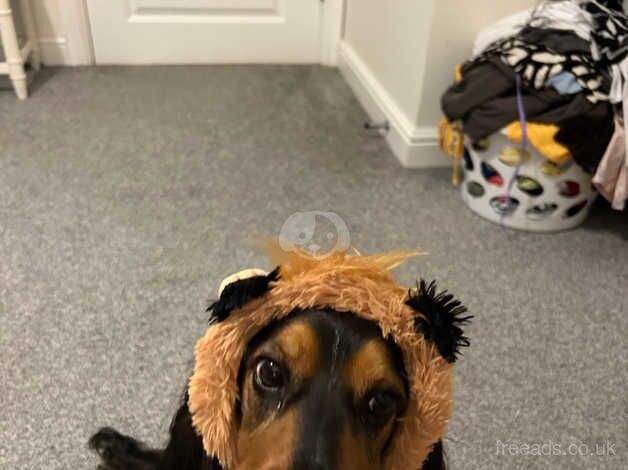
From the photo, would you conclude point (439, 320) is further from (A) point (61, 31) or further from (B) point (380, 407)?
(A) point (61, 31)

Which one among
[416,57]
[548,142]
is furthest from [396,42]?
[548,142]

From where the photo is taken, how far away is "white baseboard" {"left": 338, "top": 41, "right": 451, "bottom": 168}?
2607 millimetres

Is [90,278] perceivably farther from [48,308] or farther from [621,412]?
[621,412]

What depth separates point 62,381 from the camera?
5.31 feet

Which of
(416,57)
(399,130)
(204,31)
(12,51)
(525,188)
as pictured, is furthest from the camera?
(204,31)

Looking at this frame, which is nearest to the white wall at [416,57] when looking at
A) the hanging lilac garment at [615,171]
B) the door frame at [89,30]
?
the door frame at [89,30]

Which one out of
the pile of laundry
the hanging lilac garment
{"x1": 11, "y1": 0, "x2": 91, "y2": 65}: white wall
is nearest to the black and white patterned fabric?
the pile of laundry

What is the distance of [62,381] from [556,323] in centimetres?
129

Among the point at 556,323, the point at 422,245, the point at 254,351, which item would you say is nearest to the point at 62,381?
the point at 254,351

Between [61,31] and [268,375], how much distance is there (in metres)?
2.92

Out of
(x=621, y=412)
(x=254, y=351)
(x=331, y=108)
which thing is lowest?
(x=331, y=108)

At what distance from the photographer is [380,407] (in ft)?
3.06

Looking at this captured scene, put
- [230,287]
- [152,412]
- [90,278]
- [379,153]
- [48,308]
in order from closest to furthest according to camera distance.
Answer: [230,287] → [152,412] → [48,308] → [90,278] → [379,153]

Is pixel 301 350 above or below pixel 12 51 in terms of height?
above
